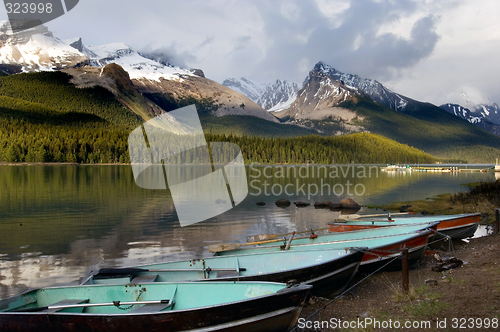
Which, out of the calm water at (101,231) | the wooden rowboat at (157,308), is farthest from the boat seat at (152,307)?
the calm water at (101,231)

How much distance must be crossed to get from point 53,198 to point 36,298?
43646 millimetres

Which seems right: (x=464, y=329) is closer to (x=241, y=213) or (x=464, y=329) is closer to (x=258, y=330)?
(x=258, y=330)

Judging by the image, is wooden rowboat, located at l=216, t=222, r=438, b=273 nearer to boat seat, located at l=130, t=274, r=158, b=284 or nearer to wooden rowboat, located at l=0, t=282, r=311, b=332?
boat seat, located at l=130, t=274, r=158, b=284

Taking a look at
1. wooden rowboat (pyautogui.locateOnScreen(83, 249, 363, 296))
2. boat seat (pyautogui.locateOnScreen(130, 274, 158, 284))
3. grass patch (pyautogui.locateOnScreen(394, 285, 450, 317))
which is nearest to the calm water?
wooden rowboat (pyautogui.locateOnScreen(83, 249, 363, 296))

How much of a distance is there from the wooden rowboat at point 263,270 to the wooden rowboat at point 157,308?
5.64ft

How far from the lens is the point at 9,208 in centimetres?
4134

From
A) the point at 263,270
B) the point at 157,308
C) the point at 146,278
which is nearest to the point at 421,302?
the point at 263,270

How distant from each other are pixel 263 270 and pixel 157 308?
509 cm

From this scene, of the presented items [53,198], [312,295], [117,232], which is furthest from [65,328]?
[53,198]

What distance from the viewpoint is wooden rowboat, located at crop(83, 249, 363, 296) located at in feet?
42.8

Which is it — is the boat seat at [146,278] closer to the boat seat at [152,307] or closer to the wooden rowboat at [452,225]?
the boat seat at [152,307]

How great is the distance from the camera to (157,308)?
10.2m

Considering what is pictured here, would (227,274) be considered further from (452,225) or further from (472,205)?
(472,205)

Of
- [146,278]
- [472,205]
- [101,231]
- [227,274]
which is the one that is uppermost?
Answer: [146,278]
